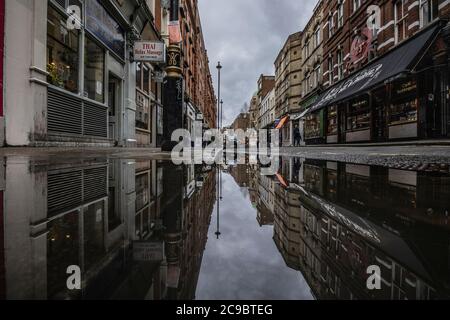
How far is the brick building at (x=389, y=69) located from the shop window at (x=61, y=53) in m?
10.9

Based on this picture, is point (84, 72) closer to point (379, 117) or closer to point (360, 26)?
point (379, 117)

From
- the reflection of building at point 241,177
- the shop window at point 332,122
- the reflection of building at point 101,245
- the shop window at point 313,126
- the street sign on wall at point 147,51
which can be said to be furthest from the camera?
the shop window at point 313,126

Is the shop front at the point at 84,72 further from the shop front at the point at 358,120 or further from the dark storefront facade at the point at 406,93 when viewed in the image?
the shop front at the point at 358,120

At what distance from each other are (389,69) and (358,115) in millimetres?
5935

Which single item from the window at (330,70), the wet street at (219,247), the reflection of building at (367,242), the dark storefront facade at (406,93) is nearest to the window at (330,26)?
the window at (330,70)

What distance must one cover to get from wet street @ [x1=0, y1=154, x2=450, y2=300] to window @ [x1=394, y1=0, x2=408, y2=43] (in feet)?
48.1

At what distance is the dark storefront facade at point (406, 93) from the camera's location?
33.7ft

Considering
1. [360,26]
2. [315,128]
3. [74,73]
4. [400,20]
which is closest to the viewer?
[74,73]

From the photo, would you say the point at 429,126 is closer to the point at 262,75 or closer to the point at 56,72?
the point at 56,72

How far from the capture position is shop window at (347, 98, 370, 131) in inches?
638

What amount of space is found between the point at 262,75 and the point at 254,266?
69076mm

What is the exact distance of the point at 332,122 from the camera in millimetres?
21375

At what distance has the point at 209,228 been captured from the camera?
1050 millimetres

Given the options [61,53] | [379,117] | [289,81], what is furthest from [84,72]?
[289,81]
